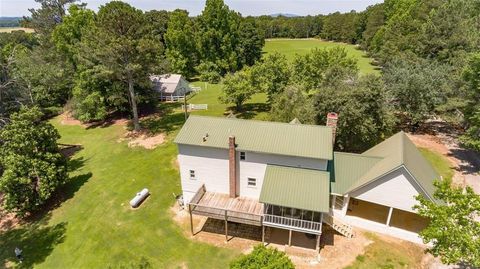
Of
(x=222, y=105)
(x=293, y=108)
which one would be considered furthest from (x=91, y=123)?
(x=293, y=108)

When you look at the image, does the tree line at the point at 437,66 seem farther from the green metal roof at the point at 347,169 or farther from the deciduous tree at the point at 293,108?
the green metal roof at the point at 347,169

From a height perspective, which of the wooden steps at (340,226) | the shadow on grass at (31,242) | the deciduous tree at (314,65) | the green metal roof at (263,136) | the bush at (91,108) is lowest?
the shadow on grass at (31,242)

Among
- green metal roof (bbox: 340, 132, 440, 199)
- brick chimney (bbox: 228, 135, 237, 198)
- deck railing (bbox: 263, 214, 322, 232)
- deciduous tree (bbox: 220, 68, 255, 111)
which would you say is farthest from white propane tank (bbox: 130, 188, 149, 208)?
deciduous tree (bbox: 220, 68, 255, 111)

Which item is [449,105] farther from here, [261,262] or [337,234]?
[261,262]

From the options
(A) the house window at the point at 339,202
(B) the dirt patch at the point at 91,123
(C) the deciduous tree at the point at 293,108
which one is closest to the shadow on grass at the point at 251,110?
(C) the deciduous tree at the point at 293,108

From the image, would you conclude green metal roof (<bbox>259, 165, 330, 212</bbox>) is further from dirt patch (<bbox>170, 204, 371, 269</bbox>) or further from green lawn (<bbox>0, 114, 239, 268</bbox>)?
green lawn (<bbox>0, 114, 239, 268</bbox>)

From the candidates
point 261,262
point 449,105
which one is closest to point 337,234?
point 261,262

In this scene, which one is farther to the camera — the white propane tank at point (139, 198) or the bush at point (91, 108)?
the bush at point (91, 108)
